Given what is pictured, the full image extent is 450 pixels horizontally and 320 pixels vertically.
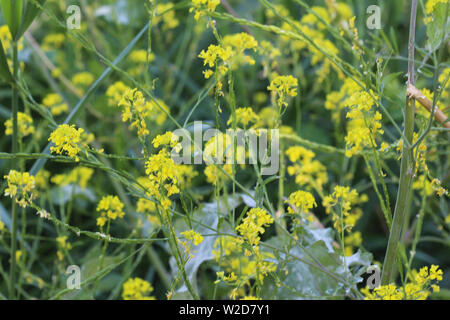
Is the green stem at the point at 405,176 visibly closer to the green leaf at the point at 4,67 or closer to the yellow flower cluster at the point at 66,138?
the yellow flower cluster at the point at 66,138

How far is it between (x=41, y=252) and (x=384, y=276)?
0.85 metres

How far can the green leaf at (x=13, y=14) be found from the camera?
0.70m

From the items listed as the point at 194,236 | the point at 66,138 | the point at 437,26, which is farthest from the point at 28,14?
the point at 437,26

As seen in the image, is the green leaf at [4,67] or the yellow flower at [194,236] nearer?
the yellow flower at [194,236]

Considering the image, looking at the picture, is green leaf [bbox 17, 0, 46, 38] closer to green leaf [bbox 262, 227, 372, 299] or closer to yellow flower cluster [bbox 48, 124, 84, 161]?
yellow flower cluster [bbox 48, 124, 84, 161]

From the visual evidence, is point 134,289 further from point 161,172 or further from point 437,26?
point 437,26

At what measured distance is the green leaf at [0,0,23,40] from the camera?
70 centimetres

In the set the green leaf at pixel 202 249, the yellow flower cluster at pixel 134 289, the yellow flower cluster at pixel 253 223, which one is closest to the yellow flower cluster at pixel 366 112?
the yellow flower cluster at pixel 253 223

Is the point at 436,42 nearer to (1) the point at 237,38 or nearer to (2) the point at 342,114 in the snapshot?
(1) the point at 237,38

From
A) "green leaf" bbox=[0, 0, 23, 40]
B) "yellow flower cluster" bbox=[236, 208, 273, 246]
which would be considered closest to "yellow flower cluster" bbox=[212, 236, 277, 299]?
"yellow flower cluster" bbox=[236, 208, 273, 246]

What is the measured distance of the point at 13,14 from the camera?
2.33 feet

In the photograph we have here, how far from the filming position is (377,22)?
2.20ft
